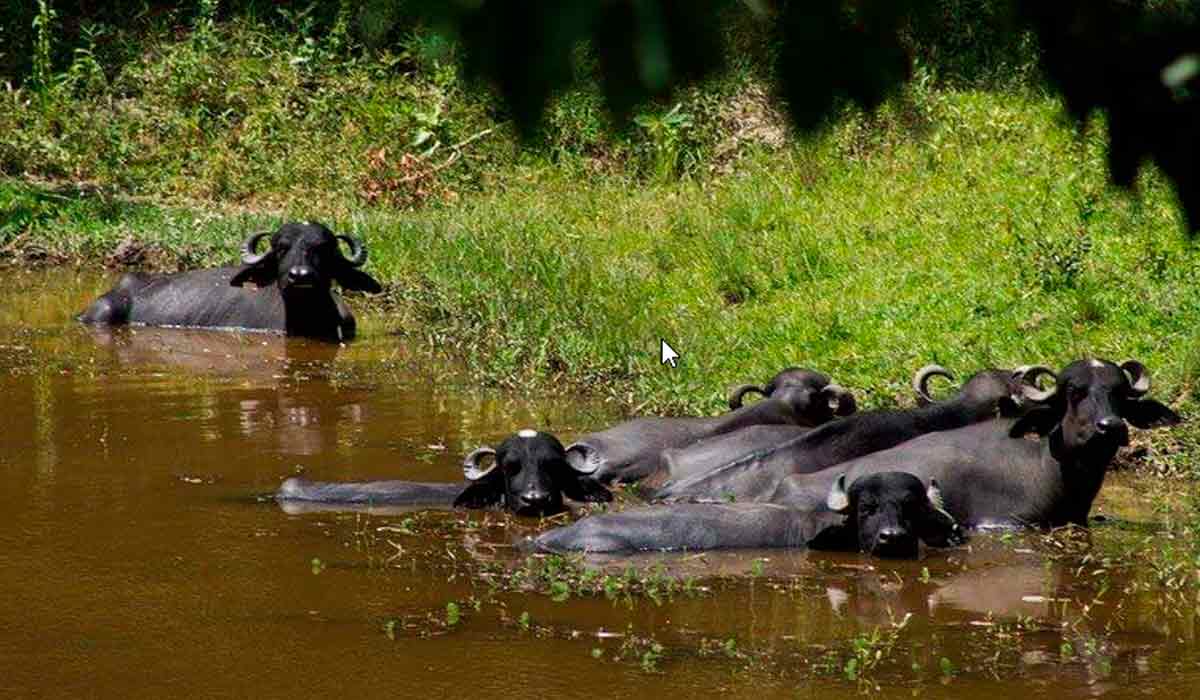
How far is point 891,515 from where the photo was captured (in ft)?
24.2

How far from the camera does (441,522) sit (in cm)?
805

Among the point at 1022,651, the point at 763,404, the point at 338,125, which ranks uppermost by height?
the point at 338,125

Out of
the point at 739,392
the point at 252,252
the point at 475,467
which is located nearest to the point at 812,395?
the point at 739,392

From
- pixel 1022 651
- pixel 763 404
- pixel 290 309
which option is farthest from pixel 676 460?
pixel 290 309

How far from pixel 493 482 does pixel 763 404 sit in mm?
1380

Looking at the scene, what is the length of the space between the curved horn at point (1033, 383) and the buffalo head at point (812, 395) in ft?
2.76

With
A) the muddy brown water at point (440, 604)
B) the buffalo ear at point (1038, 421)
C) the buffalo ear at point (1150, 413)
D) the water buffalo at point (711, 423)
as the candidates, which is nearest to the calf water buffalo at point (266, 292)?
the muddy brown water at point (440, 604)

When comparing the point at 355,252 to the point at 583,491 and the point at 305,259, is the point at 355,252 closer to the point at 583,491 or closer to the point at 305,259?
the point at 305,259

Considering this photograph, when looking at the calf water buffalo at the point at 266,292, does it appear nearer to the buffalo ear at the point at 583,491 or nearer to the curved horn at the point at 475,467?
the curved horn at the point at 475,467

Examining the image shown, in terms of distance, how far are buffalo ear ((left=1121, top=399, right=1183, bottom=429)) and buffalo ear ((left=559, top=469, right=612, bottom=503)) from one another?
202 centimetres

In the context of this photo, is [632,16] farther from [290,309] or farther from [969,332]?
[290,309]

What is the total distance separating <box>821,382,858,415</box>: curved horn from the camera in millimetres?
9125

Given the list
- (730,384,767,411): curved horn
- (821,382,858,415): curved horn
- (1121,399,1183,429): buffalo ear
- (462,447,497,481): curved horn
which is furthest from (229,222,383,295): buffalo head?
(1121,399,1183,429): buffalo ear

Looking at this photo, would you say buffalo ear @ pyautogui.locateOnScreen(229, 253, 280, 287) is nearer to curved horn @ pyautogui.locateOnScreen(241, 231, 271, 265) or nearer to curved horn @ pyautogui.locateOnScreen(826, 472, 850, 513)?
curved horn @ pyautogui.locateOnScreen(241, 231, 271, 265)
